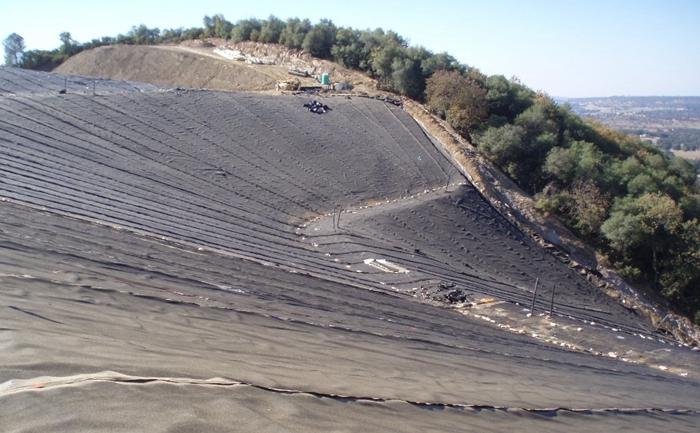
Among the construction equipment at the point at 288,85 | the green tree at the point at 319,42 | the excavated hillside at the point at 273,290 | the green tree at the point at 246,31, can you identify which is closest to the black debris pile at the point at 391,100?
the excavated hillside at the point at 273,290

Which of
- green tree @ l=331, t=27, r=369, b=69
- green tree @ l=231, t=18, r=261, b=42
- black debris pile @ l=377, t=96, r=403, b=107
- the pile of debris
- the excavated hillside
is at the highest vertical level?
green tree @ l=231, t=18, r=261, b=42

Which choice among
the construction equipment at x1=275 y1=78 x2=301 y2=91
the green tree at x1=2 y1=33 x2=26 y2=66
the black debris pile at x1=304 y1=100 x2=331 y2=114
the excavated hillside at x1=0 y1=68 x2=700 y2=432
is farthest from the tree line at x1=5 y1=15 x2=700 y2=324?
the green tree at x1=2 y1=33 x2=26 y2=66

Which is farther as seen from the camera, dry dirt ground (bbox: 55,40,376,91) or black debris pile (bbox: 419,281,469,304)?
dry dirt ground (bbox: 55,40,376,91)

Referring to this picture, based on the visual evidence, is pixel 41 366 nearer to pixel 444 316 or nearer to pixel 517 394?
pixel 517 394

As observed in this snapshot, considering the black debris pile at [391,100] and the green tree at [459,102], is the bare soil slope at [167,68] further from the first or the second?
the green tree at [459,102]

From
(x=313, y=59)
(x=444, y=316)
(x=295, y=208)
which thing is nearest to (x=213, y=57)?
(x=313, y=59)

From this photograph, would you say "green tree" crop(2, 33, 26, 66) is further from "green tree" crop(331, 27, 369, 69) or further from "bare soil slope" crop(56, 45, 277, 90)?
"green tree" crop(331, 27, 369, 69)

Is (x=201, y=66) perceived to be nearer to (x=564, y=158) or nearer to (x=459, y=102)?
(x=459, y=102)
